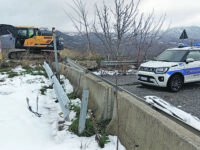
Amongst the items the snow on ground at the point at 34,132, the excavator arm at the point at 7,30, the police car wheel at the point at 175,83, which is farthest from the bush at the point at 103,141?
the excavator arm at the point at 7,30

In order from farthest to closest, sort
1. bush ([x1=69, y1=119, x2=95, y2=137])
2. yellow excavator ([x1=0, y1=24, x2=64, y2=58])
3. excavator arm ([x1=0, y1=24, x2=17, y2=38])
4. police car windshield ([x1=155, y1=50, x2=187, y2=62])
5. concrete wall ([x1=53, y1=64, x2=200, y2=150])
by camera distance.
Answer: yellow excavator ([x1=0, y1=24, x2=64, y2=58]), excavator arm ([x1=0, y1=24, x2=17, y2=38]), police car windshield ([x1=155, y1=50, x2=187, y2=62]), bush ([x1=69, y1=119, x2=95, y2=137]), concrete wall ([x1=53, y1=64, x2=200, y2=150])

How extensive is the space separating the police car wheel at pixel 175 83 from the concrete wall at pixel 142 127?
3.59 meters

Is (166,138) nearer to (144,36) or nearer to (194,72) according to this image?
(194,72)

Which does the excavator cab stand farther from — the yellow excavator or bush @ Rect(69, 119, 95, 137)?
bush @ Rect(69, 119, 95, 137)

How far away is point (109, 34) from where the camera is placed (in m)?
11.0

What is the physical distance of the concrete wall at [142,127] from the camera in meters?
1.59

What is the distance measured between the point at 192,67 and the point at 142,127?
521 cm

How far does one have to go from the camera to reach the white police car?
19.2 feet

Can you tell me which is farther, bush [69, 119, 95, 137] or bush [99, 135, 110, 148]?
bush [69, 119, 95, 137]

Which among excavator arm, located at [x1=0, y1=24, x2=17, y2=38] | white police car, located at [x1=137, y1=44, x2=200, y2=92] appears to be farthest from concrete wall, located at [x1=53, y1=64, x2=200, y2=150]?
excavator arm, located at [x1=0, y1=24, x2=17, y2=38]

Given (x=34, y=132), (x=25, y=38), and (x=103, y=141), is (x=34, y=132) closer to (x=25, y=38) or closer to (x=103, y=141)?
(x=103, y=141)

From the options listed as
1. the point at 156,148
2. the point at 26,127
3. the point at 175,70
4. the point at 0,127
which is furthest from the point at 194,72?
the point at 0,127

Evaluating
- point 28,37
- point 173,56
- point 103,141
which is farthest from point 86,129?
point 28,37

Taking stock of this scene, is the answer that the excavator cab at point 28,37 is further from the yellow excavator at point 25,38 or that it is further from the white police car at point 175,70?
the white police car at point 175,70
